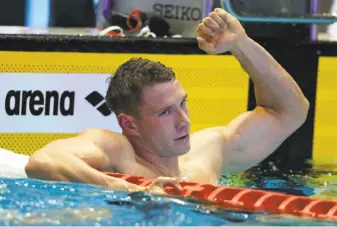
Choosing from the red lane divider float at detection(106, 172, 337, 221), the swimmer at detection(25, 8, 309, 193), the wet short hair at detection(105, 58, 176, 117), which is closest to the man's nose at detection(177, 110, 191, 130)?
the swimmer at detection(25, 8, 309, 193)

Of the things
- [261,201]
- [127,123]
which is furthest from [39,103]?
[261,201]

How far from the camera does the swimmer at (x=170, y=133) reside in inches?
131

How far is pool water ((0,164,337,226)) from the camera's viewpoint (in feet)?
9.08

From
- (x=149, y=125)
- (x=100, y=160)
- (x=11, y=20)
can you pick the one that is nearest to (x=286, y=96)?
(x=149, y=125)

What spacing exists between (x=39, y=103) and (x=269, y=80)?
132 centimetres

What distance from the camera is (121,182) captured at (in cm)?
323

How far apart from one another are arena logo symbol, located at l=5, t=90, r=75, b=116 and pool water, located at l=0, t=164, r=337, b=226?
1.26 m

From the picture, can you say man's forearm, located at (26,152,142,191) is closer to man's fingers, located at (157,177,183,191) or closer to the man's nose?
man's fingers, located at (157,177,183,191)

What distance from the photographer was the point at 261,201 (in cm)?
308

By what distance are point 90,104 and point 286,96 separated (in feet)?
3.94

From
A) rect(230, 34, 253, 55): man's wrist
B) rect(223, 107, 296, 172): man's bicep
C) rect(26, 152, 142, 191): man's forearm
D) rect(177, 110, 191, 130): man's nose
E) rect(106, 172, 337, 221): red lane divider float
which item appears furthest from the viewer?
rect(223, 107, 296, 172): man's bicep

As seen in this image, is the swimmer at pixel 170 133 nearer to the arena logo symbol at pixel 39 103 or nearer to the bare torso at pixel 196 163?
the bare torso at pixel 196 163

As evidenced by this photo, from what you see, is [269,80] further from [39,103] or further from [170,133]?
[39,103]

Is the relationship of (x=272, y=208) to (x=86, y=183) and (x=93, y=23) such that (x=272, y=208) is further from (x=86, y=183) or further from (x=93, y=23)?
(x=93, y=23)
